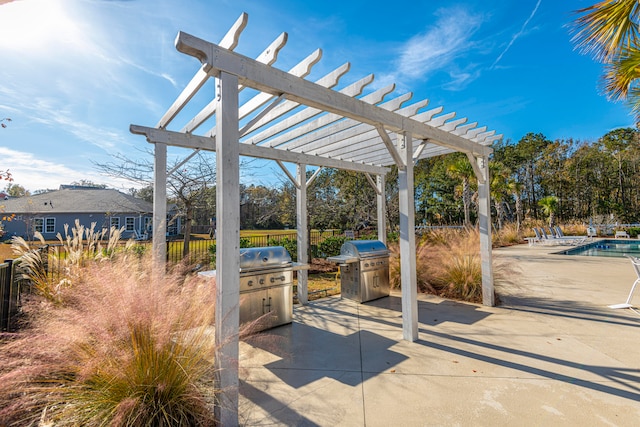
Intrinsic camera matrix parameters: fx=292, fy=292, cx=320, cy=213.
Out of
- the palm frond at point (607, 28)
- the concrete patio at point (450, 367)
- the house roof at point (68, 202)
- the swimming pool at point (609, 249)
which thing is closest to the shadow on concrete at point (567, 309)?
the concrete patio at point (450, 367)

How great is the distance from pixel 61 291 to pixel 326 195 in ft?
37.0

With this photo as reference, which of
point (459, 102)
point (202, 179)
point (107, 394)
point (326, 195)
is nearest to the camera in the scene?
point (107, 394)

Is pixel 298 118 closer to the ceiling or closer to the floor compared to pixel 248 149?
closer to the ceiling

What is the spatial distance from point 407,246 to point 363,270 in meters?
1.77

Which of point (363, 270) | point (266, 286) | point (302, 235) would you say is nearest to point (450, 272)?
point (363, 270)

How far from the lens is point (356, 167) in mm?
6254

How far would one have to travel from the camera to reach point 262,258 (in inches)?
158

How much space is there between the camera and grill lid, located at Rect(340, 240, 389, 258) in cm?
535

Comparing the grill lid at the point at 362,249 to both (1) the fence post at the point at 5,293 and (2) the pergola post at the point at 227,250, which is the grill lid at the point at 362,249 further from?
(1) the fence post at the point at 5,293

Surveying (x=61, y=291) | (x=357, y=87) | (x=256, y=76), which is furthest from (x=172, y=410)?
(x=357, y=87)

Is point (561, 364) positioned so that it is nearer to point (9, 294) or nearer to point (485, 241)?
point (485, 241)

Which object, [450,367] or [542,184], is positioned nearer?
[450,367]

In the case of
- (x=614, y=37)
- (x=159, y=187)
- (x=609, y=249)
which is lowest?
(x=609, y=249)

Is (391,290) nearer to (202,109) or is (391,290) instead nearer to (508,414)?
(508,414)
